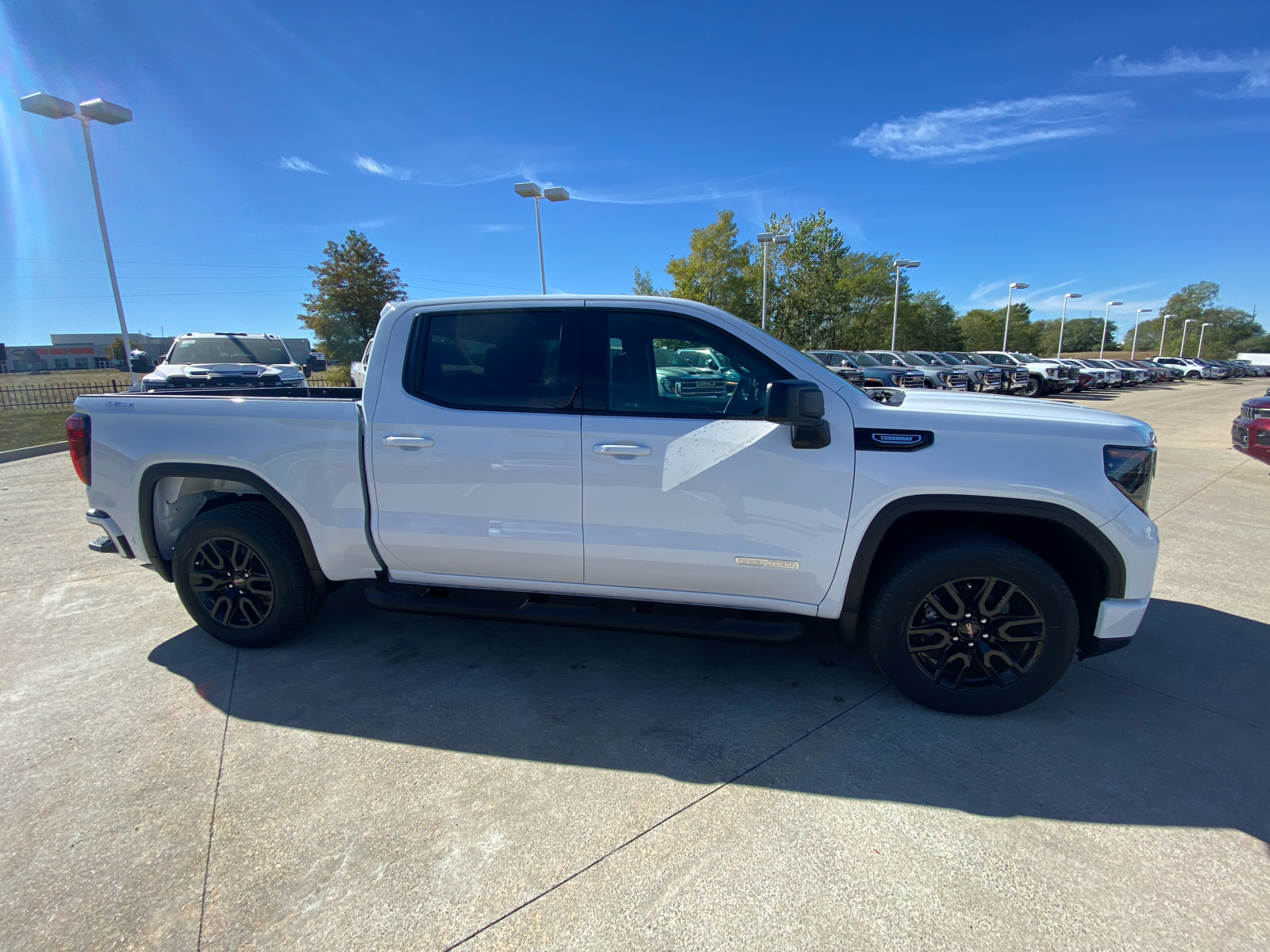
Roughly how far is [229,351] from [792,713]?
1387cm

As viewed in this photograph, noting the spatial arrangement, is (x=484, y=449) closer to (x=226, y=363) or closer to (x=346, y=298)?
(x=226, y=363)

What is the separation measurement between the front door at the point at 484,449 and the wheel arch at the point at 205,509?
18.6 inches

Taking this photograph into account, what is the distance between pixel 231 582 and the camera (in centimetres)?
341

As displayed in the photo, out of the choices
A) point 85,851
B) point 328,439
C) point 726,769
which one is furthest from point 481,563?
point 85,851

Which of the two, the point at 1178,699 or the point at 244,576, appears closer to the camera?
the point at 1178,699

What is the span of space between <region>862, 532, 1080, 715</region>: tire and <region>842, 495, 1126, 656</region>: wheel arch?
0.13m

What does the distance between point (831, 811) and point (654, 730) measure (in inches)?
A: 31.6

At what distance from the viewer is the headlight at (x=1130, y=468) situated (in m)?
2.58

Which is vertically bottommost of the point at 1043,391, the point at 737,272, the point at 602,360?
the point at 1043,391

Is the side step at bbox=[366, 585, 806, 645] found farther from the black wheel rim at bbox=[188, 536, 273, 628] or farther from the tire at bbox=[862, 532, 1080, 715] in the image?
the black wheel rim at bbox=[188, 536, 273, 628]

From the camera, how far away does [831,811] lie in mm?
2287

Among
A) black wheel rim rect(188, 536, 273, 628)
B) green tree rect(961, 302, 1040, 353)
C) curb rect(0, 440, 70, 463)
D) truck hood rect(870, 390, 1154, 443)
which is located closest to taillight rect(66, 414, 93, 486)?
black wheel rim rect(188, 536, 273, 628)

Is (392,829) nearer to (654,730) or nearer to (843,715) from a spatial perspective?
(654,730)

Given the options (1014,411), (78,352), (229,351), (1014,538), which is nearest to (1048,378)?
(1014,538)
